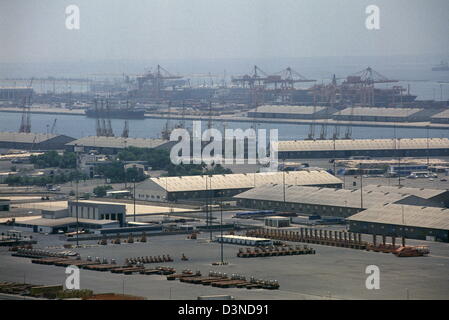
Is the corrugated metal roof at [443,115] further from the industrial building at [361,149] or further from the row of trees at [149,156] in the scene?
the row of trees at [149,156]

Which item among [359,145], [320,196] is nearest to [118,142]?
[359,145]

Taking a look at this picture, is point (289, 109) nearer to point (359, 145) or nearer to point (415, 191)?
point (359, 145)

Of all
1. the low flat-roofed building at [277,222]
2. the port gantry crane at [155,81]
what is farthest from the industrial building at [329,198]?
the port gantry crane at [155,81]

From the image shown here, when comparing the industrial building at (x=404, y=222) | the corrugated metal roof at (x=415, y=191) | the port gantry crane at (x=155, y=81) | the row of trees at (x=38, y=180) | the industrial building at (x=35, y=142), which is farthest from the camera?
the port gantry crane at (x=155, y=81)

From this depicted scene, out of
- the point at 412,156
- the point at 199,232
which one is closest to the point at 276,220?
the point at 199,232

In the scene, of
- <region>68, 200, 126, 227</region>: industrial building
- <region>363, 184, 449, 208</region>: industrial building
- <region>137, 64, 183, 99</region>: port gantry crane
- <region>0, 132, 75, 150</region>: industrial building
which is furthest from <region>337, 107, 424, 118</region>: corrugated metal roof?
<region>68, 200, 126, 227</region>: industrial building
